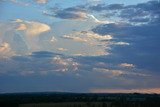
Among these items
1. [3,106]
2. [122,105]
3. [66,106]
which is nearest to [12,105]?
[3,106]

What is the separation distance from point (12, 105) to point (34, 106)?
14884 mm

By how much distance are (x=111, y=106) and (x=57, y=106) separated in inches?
623

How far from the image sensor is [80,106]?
12325cm

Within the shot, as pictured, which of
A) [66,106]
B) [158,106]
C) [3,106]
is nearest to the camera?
[3,106]

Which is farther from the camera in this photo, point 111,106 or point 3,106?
point 111,106

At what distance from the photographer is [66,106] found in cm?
12581

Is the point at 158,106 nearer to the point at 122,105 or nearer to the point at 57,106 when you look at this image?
the point at 122,105

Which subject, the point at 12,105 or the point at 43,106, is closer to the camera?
the point at 12,105

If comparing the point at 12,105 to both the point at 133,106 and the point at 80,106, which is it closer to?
the point at 80,106

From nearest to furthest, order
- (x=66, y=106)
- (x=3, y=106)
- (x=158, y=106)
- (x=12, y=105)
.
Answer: (x=3, y=106) → (x=12, y=105) → (x=158, y=106) → (x=66, y=106)

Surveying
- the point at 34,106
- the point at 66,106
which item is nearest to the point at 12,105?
the point at 34,106

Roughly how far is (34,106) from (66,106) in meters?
9.85

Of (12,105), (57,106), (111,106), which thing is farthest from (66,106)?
(12,105)

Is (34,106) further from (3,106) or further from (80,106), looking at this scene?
(3,106)
